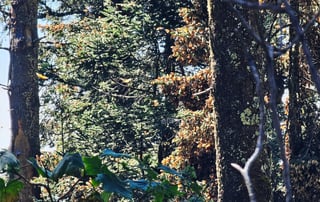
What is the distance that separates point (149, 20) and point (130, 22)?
0.35 m

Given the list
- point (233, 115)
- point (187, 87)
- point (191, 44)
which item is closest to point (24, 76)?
point (187, 87)

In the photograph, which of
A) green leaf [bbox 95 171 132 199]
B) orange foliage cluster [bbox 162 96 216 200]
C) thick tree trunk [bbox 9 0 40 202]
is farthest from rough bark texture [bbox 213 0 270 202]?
thick tree trunk [bbox 9 0 40 202]

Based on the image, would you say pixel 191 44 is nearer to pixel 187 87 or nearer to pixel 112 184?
pixel 187 87

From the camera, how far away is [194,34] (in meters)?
9.55

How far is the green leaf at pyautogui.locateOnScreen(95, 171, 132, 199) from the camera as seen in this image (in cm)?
183

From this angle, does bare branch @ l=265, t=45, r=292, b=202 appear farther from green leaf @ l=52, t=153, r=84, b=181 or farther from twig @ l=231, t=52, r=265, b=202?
A: green leaf @ l=52, t=153, r=84, b=181

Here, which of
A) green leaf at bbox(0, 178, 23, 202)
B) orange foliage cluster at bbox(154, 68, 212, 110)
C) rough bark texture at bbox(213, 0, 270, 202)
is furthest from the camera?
orange foliage cluster at bbox(154, 68, 212, 110)

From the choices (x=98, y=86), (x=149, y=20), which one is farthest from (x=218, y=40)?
(x=98, y=86)

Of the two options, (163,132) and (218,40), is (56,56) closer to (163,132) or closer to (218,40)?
→ (163,132)

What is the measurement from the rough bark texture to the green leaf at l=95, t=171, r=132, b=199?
2.39 m

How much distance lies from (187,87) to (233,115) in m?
5.53

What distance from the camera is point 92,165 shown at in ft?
6.19

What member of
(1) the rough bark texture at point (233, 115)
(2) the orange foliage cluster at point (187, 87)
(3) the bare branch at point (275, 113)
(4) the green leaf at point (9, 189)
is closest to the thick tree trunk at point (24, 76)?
(2) the orange foliage cluster at point (187, 87)

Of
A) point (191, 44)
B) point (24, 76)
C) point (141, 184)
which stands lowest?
point (141, 184)
